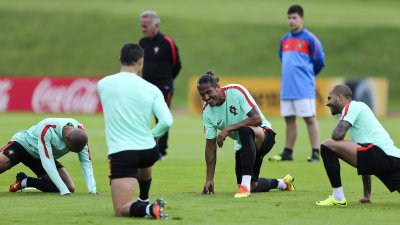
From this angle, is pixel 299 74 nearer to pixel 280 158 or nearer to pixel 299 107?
pixel 299 107

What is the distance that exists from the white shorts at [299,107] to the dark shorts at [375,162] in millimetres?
6676

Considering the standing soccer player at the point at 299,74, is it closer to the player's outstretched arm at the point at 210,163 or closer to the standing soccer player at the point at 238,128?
the standing soccer player at the point at 238,128

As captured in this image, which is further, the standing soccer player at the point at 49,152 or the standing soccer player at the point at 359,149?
the standing soccer player at the point at 49,152

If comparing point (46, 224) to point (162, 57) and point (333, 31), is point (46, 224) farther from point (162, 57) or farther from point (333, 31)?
point (333, 31)

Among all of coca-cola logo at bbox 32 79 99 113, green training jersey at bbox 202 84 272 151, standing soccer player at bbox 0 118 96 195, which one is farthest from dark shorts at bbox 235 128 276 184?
coca-cola logo at bbox 32 79 99 113

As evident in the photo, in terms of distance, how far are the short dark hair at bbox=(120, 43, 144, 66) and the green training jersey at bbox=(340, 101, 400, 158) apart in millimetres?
2362

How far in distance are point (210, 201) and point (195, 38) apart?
42.4m

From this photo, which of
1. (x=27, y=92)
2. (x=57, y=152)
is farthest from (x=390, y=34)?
(x=57, y=152)

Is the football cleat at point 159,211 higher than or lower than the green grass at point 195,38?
lower

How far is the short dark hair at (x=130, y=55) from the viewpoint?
9234 millimetres

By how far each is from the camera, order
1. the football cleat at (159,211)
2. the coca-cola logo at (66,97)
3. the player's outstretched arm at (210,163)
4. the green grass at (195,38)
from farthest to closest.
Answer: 1. the green grass at (195,38)
2. the coca-cola logo at (66,97)
3. the player's outstretched arm at (210,163)
4. the football cleat at (159,211)

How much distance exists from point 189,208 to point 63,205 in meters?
1.42

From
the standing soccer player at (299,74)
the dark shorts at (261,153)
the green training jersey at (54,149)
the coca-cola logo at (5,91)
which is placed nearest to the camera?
the green training jersey at (54,149)

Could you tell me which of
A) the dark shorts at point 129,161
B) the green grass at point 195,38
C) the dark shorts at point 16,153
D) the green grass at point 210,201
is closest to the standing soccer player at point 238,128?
the green grass at point 210,201
